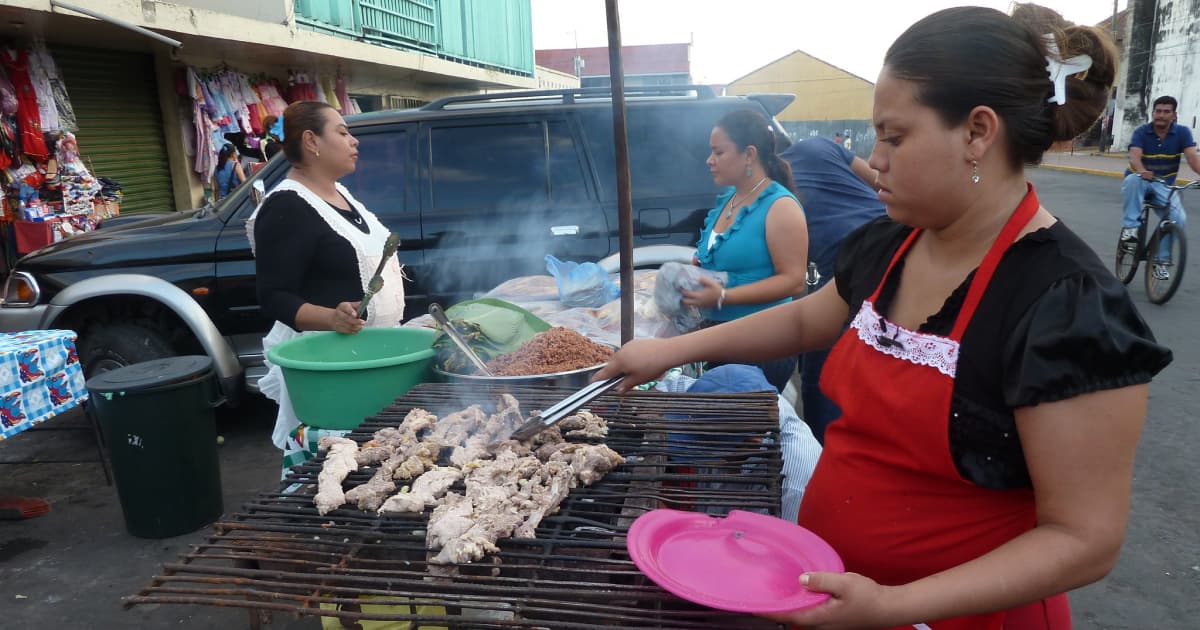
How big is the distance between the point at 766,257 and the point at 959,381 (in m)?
2.30

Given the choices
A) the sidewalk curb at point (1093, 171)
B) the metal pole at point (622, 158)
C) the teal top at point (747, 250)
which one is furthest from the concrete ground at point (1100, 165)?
the metal pole at point (622, 158)

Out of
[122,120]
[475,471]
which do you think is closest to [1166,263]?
[475,471]

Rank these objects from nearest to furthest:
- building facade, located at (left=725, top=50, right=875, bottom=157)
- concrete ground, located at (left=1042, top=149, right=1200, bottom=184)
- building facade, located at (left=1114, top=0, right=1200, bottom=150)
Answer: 1. concrete ground, located at (left=1042, top=149, right=1200, bottom=184)
2. building facade, located at (left=1114, top=0, right=1200, bottom=150)
3. building facade, located at (left=725, top=50, right=875, bottom=157)

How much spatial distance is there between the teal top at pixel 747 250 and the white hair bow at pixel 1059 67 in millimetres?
2154

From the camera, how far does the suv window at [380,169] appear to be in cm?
554

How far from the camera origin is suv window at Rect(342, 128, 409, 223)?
554 cm

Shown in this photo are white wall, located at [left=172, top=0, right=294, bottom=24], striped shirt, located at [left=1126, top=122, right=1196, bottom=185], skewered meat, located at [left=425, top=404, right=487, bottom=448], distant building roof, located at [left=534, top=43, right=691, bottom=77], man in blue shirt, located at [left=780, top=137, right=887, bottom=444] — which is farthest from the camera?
white wall, located at [left=172, top=0, right=294, bottom=24]

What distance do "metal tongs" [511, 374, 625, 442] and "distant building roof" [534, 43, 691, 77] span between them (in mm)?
1149

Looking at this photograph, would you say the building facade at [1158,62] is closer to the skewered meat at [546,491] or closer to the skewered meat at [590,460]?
the skewered meat at [590,460]

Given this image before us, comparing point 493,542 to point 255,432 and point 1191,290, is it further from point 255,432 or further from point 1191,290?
point 1191,290

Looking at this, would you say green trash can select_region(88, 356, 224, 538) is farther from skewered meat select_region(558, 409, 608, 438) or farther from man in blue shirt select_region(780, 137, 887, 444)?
man in blue shirt select_region(780, 137, 887, 444)

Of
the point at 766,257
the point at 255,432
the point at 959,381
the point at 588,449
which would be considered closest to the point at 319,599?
the point at 588,449

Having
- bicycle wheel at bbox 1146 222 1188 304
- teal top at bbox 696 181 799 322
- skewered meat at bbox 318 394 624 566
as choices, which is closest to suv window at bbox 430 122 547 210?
teal top at bbox 696 181 799 322

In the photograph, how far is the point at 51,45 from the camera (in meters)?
8.63
